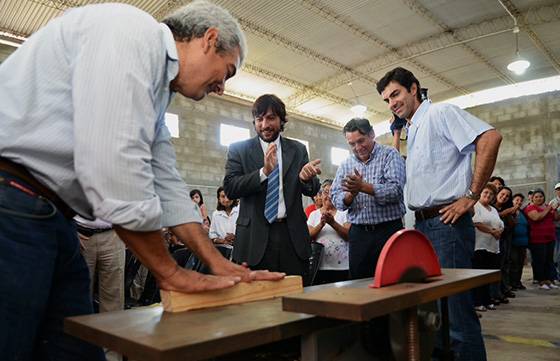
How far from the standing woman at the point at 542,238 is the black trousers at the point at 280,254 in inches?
222

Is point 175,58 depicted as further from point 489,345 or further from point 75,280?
point 489,345

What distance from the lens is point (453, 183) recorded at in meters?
2.11

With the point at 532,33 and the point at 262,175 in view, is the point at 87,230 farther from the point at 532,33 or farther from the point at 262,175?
the point at 532,33

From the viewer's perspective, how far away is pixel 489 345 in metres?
3.26

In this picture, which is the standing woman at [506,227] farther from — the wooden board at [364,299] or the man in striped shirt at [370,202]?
the wooden board at [364,299]

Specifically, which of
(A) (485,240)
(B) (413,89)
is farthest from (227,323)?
(A) (485,240)

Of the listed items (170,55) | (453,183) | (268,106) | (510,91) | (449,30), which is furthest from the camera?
(510,91)

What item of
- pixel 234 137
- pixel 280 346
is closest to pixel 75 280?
pixel 280 346

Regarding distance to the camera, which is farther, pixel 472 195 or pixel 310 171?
pixel 310 171

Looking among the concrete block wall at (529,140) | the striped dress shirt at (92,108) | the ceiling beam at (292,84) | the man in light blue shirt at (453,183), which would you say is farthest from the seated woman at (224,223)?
the concrete block wall at (529,140)

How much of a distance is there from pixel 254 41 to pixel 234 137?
2970mm

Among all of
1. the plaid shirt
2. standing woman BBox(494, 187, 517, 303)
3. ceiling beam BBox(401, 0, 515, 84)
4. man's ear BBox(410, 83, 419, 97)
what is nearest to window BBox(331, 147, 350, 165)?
ceiling beam BBox(401, 0, 515, 84)

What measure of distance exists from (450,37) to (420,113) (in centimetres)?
805

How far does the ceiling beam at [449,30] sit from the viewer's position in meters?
8.10
